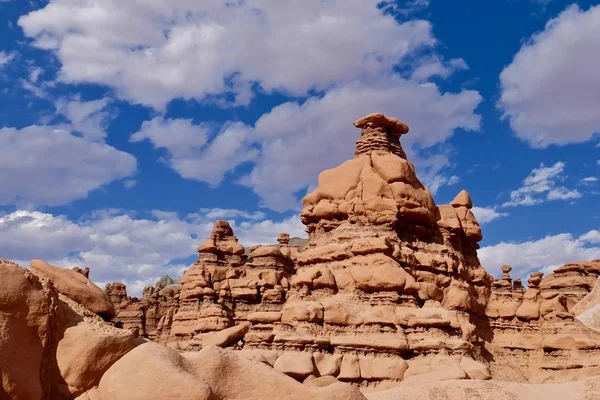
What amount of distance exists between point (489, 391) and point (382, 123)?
15.3 meters

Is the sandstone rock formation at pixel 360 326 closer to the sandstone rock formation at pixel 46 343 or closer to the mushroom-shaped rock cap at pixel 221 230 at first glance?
the sandstone rock formation at pixel 46 343

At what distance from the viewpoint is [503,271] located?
49.1 meters

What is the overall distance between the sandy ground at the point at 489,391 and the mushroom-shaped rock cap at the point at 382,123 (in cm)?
1430

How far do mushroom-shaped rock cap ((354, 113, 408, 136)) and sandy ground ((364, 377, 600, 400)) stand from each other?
1430 cm

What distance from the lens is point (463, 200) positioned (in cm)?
3444

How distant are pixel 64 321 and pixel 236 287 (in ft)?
120

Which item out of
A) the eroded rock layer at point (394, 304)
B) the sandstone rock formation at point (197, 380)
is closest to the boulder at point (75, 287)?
the sandstone rock formation at point (197, 380)

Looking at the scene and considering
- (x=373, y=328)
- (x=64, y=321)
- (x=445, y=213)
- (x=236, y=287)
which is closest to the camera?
(x=64, y=321)

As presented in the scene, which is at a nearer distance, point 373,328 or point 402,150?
point 373,328

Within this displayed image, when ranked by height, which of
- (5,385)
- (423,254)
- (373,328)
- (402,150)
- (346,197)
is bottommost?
(5,385)

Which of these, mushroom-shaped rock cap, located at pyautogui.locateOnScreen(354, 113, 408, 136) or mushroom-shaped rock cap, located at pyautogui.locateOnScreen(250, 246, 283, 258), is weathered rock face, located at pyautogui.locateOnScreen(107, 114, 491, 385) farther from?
mushroom-shaped rock cap, located at pyautogui.locateOnScreen(250, 246, 283, 258)

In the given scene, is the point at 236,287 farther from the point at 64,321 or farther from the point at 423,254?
the point at 64,321

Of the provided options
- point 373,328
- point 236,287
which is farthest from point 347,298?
point 236,287

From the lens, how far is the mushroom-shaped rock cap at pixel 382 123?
105ft
